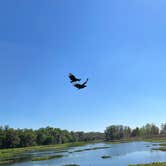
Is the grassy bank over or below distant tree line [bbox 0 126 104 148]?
below

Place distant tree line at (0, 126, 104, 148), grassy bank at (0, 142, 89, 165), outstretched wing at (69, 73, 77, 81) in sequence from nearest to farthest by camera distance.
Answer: outstretched wing at (69, 73, 77, 81) → grassy bank at (0, 142, 89, 165) → distant tree line at (0, 126, 104, 148)

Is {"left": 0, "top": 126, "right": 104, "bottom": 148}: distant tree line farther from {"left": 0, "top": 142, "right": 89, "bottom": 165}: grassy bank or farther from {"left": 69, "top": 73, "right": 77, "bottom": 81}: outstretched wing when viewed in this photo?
{"left": 69, "top": 73, "right": 77, "bottom": 81}: outstretched wing

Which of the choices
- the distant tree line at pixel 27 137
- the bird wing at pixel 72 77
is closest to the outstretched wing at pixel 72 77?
the bird wing at pixel 72 77

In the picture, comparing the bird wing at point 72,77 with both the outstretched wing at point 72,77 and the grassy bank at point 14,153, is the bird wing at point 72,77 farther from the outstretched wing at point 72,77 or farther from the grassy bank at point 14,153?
the grassy bank at point 14,153

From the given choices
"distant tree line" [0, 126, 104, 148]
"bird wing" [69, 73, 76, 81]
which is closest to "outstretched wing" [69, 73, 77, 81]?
"bird wing" [69, 73, 76, 81]

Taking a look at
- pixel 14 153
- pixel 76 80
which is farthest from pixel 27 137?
pixel 76 80

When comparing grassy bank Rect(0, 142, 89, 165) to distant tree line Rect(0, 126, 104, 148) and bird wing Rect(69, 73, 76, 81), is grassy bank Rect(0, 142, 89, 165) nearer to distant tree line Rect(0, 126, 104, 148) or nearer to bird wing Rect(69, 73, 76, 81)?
distant tree line Rect(0, 126, 104, 148)

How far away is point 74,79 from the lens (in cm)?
1411

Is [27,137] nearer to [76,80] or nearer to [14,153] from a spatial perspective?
[14,153]

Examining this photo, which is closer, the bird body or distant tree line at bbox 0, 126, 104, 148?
the bird body

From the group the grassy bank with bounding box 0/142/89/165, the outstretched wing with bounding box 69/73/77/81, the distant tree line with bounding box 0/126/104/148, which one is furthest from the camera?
the distant tree line with bounding box 0/126/104/148

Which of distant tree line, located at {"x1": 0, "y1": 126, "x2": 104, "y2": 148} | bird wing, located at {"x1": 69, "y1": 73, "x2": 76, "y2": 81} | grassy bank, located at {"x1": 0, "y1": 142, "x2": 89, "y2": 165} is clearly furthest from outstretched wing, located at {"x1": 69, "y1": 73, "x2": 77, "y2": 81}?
distant tree line, located at {"x1": 0, "y1": 126, "x2": 104, "y2": 148}

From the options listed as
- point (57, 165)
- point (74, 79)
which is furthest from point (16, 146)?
point (74, 79)

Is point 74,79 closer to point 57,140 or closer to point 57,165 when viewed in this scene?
point 57,165
